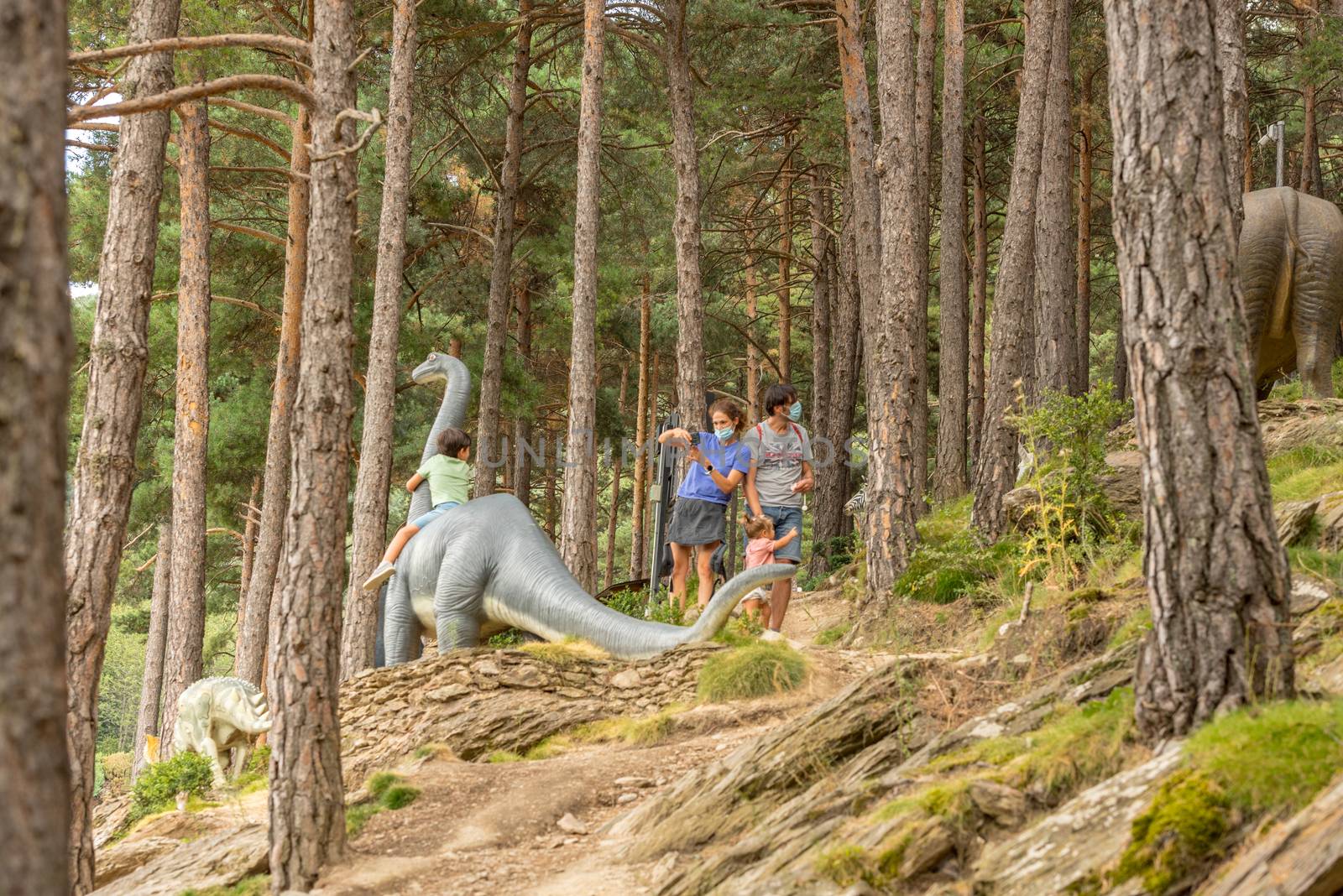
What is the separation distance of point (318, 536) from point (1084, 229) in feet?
58.2

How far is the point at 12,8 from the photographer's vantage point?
2562 mm

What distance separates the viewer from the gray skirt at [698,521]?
10.4m

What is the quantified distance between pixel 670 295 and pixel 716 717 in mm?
16722

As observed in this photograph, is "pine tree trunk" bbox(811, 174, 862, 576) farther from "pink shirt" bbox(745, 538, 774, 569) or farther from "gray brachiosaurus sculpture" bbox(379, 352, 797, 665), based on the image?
"pink shirt" bbox(745, 538, 774, 569)

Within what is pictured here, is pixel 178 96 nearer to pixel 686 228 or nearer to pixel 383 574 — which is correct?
pixel 383 574

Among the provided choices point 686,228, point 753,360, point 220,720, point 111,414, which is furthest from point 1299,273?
point 753,360

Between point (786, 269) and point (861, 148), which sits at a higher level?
point (861, 148)

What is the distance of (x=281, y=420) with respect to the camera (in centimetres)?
1503

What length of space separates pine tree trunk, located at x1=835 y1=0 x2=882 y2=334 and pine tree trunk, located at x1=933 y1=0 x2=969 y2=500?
5.39ft

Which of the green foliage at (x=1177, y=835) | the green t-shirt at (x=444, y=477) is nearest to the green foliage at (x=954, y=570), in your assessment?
the green t-shirt at (x=444, y=477)

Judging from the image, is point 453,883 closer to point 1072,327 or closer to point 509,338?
point 1072,327

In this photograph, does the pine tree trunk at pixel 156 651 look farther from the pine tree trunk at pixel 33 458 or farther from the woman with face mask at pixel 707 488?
the pine tree trunk at pixel 33 458

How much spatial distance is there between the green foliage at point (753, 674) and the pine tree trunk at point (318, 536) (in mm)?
2764

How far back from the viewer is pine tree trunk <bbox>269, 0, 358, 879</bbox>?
6.31 metres
